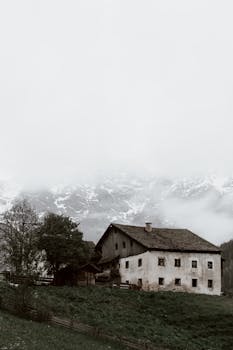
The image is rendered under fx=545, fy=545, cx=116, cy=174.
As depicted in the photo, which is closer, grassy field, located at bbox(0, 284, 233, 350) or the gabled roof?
grassy field, located at bbox(0, 284, 233, 350)

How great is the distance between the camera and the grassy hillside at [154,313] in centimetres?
4800

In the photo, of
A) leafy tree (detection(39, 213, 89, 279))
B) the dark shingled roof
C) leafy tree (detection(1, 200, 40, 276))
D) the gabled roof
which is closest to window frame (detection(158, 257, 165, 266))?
the gabled roof

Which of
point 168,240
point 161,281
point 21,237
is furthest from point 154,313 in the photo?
point 168,240

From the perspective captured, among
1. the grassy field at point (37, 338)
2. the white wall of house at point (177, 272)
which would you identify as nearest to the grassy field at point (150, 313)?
the grassy field at point (37, 338)

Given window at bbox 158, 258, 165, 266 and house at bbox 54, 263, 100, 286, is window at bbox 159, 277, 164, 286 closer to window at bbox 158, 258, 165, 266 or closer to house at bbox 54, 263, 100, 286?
window at bbox 158, 258, 165, 266

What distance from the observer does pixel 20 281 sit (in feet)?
158

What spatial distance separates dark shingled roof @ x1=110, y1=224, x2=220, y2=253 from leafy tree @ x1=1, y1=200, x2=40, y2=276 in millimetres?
21828

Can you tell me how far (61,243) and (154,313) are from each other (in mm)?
18138

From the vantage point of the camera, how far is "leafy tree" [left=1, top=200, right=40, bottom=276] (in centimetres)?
6075

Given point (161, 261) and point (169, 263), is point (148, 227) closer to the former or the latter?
point (161, 261)

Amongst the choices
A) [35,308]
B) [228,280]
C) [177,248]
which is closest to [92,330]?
[35,308]

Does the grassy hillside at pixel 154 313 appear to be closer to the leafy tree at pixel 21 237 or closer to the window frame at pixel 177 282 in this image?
the leafy tree at pixel 21 237

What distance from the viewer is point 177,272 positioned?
8225 cm

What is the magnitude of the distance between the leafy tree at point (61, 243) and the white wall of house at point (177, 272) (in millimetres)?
10899
